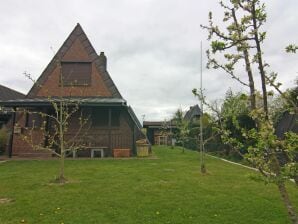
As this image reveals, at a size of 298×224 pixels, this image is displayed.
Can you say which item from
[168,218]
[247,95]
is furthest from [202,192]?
[247,95]

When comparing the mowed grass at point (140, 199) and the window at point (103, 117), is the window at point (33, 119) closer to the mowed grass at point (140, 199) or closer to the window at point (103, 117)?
the window at point (103, 117)

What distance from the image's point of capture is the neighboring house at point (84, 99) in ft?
60.2

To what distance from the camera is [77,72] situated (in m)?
20.2

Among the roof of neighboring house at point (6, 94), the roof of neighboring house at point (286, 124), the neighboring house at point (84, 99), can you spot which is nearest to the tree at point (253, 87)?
the roof of neighboring house at point (286, 124)

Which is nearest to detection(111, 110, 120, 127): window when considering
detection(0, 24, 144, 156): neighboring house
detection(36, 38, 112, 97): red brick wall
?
detection(0, 24, 144, 156): neighboring house

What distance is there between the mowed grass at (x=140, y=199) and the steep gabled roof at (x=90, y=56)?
9.75 metres

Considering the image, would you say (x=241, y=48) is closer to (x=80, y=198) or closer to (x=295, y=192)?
(x=80, y=198)

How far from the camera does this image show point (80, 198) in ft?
24.8

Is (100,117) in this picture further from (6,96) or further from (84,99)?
(6,96)

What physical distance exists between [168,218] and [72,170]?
721cm

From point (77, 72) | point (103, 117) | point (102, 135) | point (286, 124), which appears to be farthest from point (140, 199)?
point (77, 72)

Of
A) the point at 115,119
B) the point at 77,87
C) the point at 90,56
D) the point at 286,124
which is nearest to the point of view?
the point at 286,124

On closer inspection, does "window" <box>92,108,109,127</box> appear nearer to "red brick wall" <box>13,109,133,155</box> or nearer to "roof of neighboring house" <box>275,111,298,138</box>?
"red brick wall" <box>13,109,133,155</box>

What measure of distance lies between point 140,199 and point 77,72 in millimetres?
14408
